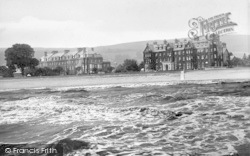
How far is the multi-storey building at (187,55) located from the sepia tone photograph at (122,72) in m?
0.02

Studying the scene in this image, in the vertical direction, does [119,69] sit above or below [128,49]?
below

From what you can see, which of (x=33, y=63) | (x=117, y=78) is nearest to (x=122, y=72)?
(x=117, y=78)

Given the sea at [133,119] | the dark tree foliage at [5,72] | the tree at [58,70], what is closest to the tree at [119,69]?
the sea at [133,119]

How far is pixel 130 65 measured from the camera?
4.27m

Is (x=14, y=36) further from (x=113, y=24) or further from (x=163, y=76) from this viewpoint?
(x=163, y=76)

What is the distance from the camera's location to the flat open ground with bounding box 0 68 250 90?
425cm

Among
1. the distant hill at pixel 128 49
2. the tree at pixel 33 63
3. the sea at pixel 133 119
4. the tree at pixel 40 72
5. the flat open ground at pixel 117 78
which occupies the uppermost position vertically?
the distant hill at pixel 128 49

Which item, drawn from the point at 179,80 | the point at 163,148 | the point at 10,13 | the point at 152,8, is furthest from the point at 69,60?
the point at 163,148

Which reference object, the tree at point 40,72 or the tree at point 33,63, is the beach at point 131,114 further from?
the tree at point 33,63

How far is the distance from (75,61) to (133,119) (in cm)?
157

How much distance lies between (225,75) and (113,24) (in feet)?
7.82

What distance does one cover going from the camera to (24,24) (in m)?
3.72

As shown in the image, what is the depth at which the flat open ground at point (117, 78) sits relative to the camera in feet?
14.0

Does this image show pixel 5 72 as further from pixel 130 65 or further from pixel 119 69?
pixel 130 65
